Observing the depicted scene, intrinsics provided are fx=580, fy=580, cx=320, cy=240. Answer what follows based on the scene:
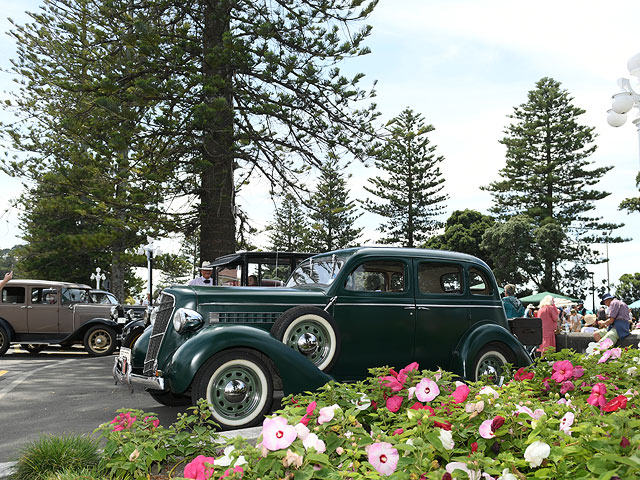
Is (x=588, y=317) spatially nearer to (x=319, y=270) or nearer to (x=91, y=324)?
(x=319, y=270)

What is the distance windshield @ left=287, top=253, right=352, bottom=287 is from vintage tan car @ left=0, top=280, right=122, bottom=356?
9.63 m

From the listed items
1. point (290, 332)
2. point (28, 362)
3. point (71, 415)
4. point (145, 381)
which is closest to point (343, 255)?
point (290, 332)

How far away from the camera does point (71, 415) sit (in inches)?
275

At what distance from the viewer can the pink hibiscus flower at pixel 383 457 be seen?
2.44 metres

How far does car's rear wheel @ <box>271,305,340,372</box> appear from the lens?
20.1 ft

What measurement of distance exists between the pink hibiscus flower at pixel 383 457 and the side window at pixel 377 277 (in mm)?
4409

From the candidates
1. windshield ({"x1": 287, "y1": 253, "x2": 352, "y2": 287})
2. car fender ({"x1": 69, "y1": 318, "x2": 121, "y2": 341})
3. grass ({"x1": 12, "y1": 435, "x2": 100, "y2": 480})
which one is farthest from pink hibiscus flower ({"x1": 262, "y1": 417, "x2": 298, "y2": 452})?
car fender ({"x1": 69, "y1": 318, "x2": 121, "y2": 341})

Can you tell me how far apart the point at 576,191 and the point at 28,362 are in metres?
45.9

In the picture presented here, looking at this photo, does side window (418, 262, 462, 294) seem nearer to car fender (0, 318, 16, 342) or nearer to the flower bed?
the flower bed

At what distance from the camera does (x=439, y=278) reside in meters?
7.45

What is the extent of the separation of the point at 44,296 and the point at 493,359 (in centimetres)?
1301

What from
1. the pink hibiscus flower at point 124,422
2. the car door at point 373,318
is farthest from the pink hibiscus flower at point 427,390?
the car door at point 373,318

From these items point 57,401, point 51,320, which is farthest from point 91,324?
point 57,401

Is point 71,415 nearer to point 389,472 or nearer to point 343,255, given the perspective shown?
point 343,255
